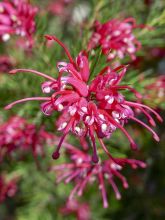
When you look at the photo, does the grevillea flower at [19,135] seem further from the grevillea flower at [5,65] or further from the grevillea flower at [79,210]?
the grevillea flower at [79,210]

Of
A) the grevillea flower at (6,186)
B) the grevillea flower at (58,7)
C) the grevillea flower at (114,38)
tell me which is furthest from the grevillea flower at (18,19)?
the grevillea flower at (58,7)

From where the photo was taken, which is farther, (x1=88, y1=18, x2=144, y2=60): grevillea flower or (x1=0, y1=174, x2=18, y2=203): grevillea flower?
(x1=0, y1=174, x2=18, y2=203): grevillea flower

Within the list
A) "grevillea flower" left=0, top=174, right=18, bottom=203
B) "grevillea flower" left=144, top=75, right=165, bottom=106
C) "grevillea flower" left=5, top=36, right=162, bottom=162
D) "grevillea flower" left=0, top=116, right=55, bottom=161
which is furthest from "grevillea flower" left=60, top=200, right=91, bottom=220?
"grevillea flower" left=5, top=36, right=162, bottom=162

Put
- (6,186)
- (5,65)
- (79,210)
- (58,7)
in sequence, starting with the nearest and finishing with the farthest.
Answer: (5,65), (6,186), (79,210), (58,7)

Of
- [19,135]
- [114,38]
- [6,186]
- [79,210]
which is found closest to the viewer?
[114,38]

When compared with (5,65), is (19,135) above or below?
below

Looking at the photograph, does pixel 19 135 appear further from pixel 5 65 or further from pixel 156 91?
pixel 156 91

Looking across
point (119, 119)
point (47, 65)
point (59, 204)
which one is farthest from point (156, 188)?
point (119, 119)

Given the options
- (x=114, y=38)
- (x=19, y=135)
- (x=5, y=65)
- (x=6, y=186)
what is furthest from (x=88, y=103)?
(x=6, y=186)

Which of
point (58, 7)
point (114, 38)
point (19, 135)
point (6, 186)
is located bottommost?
point (6, 186)

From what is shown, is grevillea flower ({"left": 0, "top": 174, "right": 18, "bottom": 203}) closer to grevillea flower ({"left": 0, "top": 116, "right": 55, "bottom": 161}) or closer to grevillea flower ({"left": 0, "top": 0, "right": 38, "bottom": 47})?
grevillea flower ({"left": 0, "top": 116, "right": 55, "bottom": 161})
